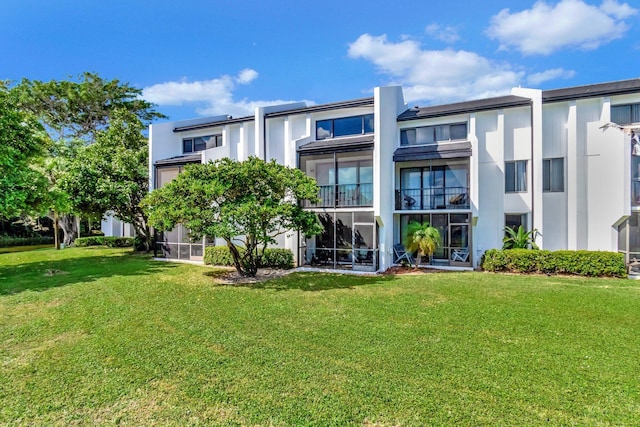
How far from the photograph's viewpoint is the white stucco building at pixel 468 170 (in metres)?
14.6

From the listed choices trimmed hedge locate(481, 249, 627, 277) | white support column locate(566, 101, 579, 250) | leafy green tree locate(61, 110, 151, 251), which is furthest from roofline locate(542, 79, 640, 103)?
leafy green tree locate(61, 110, 151, 251)

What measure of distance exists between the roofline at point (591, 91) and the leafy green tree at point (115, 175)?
2368 cm

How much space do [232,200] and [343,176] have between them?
6781 mm

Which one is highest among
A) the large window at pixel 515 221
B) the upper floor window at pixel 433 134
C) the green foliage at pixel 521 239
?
the upper floor window at pixel 433 134

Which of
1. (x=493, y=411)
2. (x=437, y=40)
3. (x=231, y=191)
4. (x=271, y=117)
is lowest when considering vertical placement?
(x=493, y=411)

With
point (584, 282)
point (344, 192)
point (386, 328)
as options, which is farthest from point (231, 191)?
point (584, 282)

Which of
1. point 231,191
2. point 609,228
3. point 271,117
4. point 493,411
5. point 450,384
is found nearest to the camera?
point 493,411

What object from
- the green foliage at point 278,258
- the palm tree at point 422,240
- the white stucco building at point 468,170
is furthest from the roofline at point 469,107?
the green foliage at point 278,258

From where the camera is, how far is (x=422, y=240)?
14.8 meters

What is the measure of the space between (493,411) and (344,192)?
12.8m

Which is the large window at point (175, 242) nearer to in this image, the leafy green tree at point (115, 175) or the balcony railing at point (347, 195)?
the leafy green tree at point (115, 175)

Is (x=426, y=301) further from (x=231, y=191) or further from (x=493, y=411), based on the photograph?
(x=231, y=191)

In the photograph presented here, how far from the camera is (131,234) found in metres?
30.8

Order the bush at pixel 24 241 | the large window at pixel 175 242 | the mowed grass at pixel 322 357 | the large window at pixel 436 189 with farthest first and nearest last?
the bush at pixel 24 241, the large window at pixel 175 242, the large window at pixel 436 189, the mowed grass at pixel 322 357
